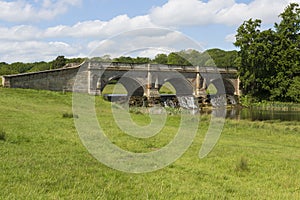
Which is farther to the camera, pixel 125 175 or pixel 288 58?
pixel 288 58

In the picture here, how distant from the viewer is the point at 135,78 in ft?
180

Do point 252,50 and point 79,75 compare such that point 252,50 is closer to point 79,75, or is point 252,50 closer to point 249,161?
point 79,75

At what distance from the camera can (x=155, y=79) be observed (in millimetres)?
56188

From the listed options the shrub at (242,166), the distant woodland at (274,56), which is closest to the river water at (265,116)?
the distant woodland at (274,56)

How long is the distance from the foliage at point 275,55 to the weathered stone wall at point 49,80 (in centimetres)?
2837

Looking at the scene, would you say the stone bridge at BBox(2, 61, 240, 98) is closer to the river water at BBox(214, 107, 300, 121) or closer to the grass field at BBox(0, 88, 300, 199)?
the river water at BBox(214, 107, 300, 121)

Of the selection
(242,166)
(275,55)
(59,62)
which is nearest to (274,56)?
(275,55)

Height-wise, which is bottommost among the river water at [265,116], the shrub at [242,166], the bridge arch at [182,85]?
the river water at [265,116]

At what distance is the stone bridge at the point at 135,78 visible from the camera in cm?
4512

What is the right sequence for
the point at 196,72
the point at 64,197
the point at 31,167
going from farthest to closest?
the point at 196,72 → the point at 31,167 → the point at 64,197

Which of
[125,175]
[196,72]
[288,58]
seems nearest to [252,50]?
[288,58]

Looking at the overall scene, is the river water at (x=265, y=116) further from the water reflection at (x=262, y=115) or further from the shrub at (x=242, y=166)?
the shrub at (x=242, y=166)

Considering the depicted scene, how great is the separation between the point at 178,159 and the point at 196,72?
2038 inches

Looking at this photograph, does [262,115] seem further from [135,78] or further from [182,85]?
[182,85]
